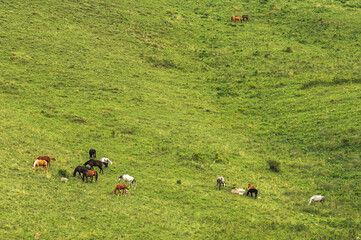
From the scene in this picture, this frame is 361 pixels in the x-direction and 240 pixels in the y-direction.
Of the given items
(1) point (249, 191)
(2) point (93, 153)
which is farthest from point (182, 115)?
(1) point (249, 191)

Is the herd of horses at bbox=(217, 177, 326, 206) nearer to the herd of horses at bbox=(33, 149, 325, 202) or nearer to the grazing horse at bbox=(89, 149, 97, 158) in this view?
the herd of horses at bbox=(33, 149, 325, 202)

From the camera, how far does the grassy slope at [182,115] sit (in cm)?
2714

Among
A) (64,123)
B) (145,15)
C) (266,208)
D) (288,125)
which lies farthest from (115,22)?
(266,208)

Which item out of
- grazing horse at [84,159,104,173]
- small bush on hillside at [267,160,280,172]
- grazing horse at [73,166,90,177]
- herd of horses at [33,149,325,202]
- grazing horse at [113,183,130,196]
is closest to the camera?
grazing horse at [113,183,130,196]

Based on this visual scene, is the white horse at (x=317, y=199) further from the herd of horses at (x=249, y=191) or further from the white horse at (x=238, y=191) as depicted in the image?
the white horse at (x=238, y=191)

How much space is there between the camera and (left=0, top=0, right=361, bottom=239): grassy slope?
27.1 metres

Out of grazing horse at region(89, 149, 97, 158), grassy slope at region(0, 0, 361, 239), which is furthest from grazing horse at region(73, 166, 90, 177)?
grazing horse at region(89, 149, 97, 158)

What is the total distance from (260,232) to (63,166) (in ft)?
50.3

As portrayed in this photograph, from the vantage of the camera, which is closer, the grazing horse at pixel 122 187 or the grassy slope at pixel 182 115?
the grassy slope at pixel 182 115

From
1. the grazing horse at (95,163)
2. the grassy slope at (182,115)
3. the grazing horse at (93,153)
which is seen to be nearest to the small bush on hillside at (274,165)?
the grassy slope at (182,115)

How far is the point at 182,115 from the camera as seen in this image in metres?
47.9

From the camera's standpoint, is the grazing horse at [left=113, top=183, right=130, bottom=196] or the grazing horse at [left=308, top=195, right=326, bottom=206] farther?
the grazing horse at [left=308, top=195, right=326, bottom=206]

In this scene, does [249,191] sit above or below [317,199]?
below

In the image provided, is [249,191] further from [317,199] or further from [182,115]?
[182,115]
